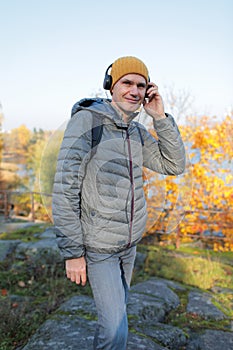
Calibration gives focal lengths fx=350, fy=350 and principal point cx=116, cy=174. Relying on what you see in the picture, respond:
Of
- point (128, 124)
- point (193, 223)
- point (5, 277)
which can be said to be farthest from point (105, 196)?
point (193, 223)

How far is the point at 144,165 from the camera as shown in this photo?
2062 millimetres

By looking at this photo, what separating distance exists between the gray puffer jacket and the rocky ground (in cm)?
92

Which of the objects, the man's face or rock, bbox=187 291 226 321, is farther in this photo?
rock, bbox=187 291 226 321

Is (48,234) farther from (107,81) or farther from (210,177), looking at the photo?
(107,81)

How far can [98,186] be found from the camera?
5.48 feet

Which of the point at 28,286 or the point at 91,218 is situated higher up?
the point at 91,218

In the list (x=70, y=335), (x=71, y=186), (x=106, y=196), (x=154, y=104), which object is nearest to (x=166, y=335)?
(x=70, y=335)

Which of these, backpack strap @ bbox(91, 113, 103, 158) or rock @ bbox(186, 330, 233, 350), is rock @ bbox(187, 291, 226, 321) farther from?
backpack strap @ bbox(91, 113, 103, 158)

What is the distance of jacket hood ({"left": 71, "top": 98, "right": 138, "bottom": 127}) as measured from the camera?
5.53ft

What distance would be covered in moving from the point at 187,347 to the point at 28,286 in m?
2.01

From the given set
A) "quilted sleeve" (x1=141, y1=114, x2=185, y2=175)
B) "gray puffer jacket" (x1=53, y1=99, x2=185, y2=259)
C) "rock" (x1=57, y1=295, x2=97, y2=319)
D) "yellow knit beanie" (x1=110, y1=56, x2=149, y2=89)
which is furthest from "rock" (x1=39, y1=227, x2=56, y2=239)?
"yellow knit beanie" (x1=110, y1=56, x2=149, y2=89)

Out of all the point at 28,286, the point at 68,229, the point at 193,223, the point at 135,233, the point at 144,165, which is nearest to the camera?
the point at 68,229

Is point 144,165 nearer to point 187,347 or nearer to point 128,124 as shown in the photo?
point 128,124

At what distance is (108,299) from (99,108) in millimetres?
923
